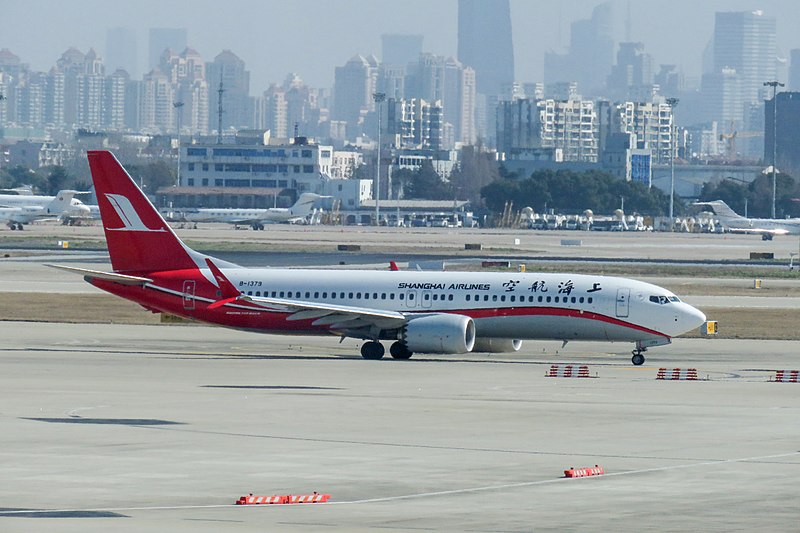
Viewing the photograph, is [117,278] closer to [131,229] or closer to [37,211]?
[131,229]

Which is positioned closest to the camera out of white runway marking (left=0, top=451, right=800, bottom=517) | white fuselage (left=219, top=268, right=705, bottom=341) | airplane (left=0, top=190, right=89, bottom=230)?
white runway marking (left=0, top=451, right=800, bottom=517)

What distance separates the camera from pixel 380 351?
59375 millimetres

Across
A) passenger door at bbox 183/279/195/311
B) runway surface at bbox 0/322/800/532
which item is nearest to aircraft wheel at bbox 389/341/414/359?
runway surface at bbox 0/322/800/532

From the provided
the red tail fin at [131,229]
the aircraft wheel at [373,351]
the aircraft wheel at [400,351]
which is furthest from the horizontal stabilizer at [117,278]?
the aircraft wheel at [400,351]

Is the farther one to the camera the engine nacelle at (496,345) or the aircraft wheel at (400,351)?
the engine nacelle at (496,345)

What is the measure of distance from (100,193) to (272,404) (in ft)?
74.2

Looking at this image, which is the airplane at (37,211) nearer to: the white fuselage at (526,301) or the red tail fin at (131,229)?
the red tail fin at (131,229)

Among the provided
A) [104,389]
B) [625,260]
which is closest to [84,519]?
[104,389]

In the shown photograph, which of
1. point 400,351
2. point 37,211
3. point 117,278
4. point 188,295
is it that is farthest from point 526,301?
point 37,211

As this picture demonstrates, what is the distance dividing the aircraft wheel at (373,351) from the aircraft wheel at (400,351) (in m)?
0.45

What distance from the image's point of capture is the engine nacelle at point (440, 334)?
57750mm

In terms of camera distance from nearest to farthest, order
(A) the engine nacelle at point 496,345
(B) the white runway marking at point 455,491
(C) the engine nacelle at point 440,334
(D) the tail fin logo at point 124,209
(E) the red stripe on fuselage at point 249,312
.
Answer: (B) the white runway marking at point 455,491
(C) the engine nacelle at point 440,334
(E) the red stripe on fuselage at point 249,312
(A) the engine nacelle at point 496,345
(D) the tail fin logo at point 124,209

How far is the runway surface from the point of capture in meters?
26.6

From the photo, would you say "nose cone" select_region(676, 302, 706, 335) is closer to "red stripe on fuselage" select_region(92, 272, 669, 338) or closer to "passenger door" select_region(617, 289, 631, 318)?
"red stripe on fuselage" select_region(92, 272, 669, 338)
